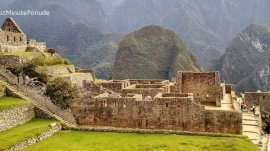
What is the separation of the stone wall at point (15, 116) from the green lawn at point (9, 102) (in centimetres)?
26

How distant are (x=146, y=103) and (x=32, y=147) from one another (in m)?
9.07

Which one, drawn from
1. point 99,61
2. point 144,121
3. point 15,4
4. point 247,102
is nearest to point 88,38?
point 99,61

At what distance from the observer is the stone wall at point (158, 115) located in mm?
28578

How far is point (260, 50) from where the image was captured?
164250 millimetres

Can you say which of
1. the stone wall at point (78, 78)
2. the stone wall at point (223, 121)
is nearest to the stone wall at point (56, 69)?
the stone wall at point (78, 78)

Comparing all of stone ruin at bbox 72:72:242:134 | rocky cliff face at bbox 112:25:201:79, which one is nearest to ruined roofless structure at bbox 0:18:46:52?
stone ruin at bbox 72:72:242:134

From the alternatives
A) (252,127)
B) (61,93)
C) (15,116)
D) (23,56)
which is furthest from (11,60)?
(252,127)

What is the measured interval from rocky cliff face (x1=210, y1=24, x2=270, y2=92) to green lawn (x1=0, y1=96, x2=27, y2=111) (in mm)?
111486

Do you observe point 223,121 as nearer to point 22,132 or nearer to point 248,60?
point 22,132

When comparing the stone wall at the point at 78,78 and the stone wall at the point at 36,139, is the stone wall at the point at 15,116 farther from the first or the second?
the stone wall at the point at 78,78

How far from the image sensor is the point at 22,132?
2480cm

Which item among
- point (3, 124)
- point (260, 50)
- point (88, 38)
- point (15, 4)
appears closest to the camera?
point (3, 124)

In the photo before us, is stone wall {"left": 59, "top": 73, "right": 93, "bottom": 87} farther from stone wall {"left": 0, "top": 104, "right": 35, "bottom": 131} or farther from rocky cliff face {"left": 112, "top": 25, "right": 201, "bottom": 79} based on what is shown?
rocky cliff face {"left": 112, "top": 25, "right": 201, "bottom": 79}

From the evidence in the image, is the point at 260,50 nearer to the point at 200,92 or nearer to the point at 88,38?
the point at 88,38
